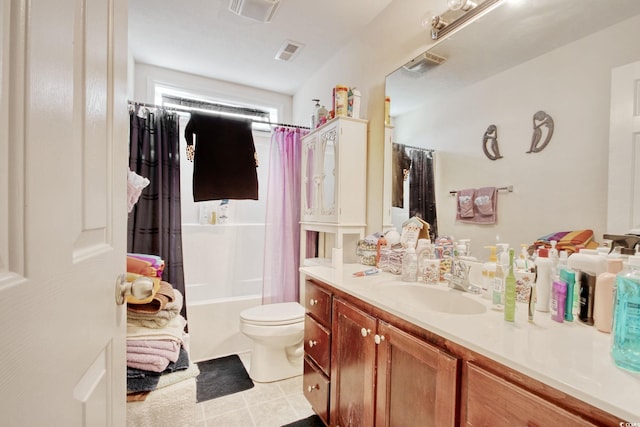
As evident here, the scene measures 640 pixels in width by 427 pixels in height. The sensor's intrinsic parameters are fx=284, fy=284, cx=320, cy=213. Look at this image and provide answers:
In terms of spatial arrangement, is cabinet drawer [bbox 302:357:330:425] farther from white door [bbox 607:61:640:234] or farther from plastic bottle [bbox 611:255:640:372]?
white door [bbox 607:61:640:234]

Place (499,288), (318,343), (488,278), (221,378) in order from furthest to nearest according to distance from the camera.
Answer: (221,378) → (318,343) → (488,278) → (499,288)

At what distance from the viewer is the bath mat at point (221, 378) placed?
1869 millimetres

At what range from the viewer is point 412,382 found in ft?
3.05

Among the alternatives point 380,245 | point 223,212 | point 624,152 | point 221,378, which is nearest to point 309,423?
point 221,378

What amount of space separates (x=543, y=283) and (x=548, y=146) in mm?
516

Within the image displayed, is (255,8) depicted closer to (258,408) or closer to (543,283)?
(543,283)

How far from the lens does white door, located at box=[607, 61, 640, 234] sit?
0.88 m

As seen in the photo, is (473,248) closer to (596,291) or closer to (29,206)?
(596,291)

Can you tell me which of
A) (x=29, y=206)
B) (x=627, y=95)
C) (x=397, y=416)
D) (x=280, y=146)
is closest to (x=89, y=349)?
(x=29, y=206)

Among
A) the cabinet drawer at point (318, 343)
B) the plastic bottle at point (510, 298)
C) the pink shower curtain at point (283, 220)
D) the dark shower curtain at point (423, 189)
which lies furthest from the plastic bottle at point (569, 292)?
the pink shower curtain at point (283, 220)

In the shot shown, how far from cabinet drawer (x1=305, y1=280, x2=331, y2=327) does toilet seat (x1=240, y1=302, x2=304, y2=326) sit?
1.19ft

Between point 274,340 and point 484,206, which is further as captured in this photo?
point 274,340

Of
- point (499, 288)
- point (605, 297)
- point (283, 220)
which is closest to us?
point (605, 297)

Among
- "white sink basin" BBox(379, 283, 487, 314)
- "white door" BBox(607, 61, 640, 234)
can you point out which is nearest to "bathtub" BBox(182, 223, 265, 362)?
"white sink basin" BBox(379, 283, 487, 314)
